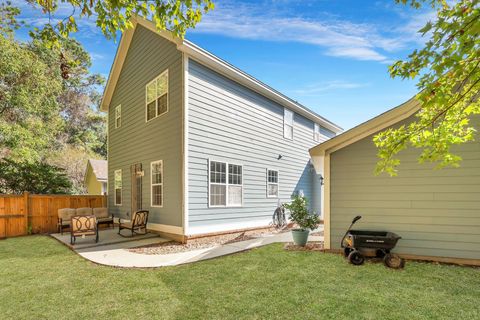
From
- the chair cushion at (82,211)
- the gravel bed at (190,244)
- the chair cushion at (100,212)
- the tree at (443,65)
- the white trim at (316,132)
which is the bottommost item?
the gravel bed at (190,244)

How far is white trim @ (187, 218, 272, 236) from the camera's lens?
324 inches

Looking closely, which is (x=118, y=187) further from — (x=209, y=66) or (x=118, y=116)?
(x=209, y=66)

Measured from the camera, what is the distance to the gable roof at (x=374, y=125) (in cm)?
586

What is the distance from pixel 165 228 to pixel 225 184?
2.47 metres

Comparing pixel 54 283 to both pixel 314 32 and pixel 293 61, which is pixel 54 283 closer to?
Answer: pixel 314 32

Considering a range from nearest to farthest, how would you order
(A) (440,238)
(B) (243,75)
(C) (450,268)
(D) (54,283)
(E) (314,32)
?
(D) (54,283) < (C) (450,268) < (A) (440,238) < (E) (314,32) < (B) (243,75)

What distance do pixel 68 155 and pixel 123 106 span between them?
14.7 m

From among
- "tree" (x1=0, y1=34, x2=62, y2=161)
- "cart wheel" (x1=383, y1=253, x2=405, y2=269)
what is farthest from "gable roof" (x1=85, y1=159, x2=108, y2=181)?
"cart wheel" (x1=383, y1=253, x2=405, y2=269)

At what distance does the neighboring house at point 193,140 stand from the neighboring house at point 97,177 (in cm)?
589

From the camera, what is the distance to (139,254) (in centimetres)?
678

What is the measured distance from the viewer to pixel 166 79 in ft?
30.2

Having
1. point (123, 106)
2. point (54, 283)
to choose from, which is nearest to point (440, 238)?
point (54, 283)

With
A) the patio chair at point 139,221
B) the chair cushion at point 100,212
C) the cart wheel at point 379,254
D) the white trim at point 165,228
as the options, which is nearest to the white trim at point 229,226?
the white trim at point 165,228

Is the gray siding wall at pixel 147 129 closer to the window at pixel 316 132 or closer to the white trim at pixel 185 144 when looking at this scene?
the white trim at pixel 185 144
